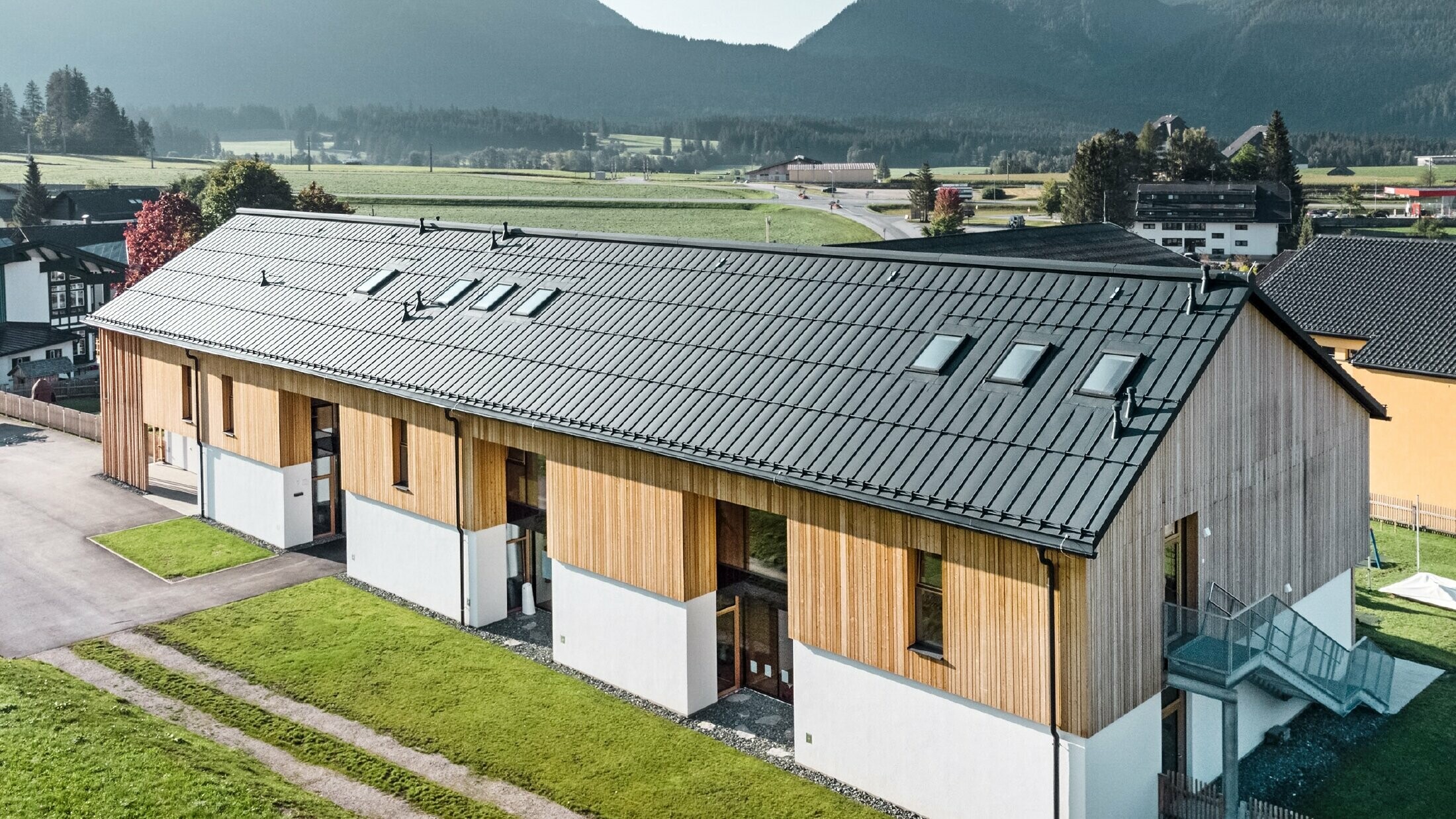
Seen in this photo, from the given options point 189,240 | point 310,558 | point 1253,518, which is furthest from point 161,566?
point 189,240

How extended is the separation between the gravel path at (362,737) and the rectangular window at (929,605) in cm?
559

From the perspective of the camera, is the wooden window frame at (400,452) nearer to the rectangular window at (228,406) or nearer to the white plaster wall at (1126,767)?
the rectangular window at (228,406)

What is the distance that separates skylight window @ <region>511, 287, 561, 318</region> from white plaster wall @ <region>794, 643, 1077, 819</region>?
1048 centimetres

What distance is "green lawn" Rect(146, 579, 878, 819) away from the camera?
18.4m

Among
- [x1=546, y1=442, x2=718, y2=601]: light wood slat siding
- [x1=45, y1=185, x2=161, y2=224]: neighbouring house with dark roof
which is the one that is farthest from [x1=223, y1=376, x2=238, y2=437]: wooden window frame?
[x1=45, y1=185, x2=161, y2=224]: neighbouring house with dark roof

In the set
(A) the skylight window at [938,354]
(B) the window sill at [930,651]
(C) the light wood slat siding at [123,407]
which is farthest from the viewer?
(C) the light wood slat siding at [123,407]

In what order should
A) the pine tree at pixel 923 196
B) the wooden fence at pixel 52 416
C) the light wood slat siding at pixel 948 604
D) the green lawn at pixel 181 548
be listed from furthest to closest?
the pine tree at pixel 923 196
the wooden fence at pixel 52 416
the green lawn at pixel 181 548
the light wood slat siding at pixel 948 604

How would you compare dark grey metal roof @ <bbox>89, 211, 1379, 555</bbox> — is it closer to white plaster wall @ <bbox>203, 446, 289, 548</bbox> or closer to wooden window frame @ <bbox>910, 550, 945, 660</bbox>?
wooden window frame @ <bbox>910, 550, 945, 660</bbox>

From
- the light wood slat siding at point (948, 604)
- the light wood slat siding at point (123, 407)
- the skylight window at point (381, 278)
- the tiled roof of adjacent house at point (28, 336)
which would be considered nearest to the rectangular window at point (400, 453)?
the skylight window at point (381, 278)

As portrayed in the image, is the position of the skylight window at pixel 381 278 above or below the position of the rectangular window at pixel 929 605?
above

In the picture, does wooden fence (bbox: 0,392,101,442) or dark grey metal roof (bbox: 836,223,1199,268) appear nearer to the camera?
dark grey metal roof (bbox: 836,223,1199,268)

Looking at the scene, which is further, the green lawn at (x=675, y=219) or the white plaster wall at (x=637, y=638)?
the green lawn at (x=675, y=219)

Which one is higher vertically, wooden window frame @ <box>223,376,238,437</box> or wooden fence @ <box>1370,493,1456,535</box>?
wooden window frame @ <box>223,376,238,437</box>

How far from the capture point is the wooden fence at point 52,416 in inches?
1687
